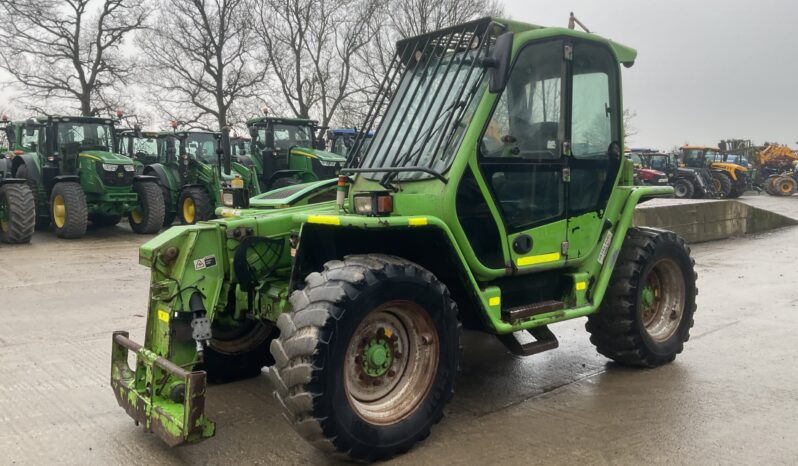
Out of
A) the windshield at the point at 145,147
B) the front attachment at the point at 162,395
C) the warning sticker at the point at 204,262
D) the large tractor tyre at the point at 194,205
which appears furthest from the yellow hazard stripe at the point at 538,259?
the windshield at the point at 145,147

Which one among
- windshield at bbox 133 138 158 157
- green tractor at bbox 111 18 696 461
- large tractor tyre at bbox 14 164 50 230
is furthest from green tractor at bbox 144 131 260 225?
green tractor at bbox 111 18 696 461

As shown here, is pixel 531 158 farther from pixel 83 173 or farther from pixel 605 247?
pixel 83 173

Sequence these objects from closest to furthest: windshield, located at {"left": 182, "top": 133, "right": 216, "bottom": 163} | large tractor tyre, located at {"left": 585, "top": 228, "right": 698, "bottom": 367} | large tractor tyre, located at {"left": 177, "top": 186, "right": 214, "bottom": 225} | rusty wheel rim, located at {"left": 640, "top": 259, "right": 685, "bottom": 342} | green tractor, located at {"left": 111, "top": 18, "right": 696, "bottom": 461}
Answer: green tractor, located at {"left": 111, "top": 18, "right": 696, "bottom": 461} < large tractor tyre, located at {"left": 585, "top": 228, "right": 698, "bottom": 367} < rusty wheel rim, located at {"left": 640, "top": 259, "right": 685, "bottom": 342} < large tractor tyre, located at {"left": 177, "top": 186, "right": 214, "bottom": 225} < windshield, located at {"left": 182, "top": 133, "right": 216, "bottom": 163}

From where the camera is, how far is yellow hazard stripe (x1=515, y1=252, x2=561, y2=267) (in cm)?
443

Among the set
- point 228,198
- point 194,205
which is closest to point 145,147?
point 194,205

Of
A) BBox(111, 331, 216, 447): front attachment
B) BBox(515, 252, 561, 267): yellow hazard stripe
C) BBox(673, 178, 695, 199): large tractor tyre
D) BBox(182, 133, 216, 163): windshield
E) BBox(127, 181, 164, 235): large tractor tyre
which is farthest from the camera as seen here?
BBox(673, 178, 695, 199): large tractor tyre

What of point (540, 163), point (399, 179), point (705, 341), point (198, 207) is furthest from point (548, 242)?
point (198, 207)

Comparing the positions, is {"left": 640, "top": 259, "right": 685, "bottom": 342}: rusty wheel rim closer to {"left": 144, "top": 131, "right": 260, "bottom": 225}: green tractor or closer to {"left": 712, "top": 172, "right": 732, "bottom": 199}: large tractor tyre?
{"left": 144, "top": 131, "right": 260, "bottom": 225}: green tractor

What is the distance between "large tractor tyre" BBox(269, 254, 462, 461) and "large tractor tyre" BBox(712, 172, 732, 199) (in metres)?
28.7

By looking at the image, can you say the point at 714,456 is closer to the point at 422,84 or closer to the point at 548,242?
the point at 548,242

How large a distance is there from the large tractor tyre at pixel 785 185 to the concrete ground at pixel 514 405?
27.7m

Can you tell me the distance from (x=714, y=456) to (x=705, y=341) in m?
2.74

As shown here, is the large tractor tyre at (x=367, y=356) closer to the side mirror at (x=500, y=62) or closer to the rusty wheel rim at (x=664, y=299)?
the side mirror at (x=500, y=62)

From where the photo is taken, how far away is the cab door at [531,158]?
4.30m
